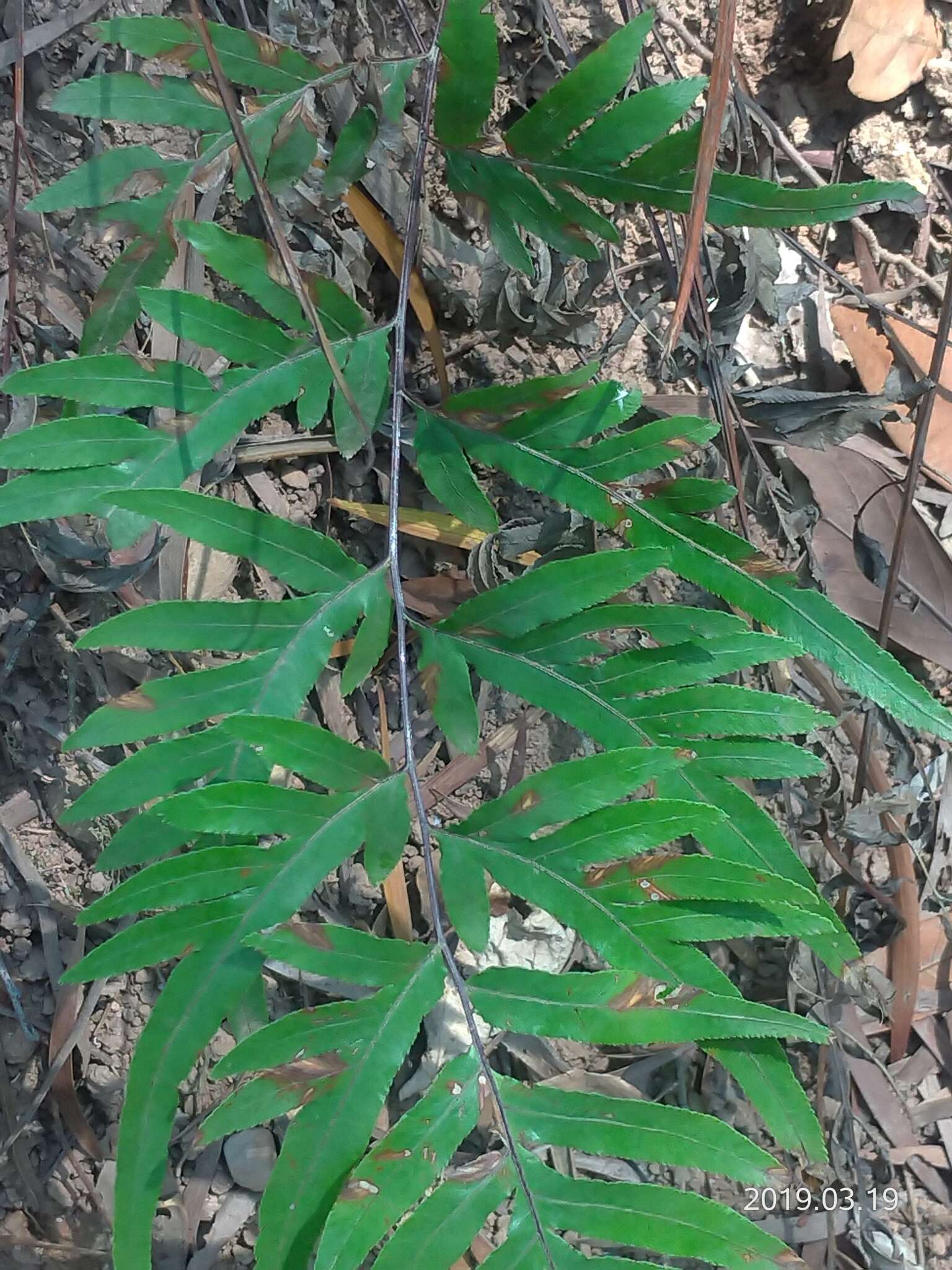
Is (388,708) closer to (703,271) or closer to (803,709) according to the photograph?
(803,709)

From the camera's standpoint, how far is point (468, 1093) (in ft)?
2.50

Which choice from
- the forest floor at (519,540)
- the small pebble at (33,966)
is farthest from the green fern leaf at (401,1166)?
the small pebble at (33,966)

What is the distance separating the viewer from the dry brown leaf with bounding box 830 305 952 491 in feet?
4.54

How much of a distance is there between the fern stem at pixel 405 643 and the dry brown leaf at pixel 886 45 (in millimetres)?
737

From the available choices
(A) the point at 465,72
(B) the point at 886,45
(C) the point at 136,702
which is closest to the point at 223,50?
(A) the point at 465,72

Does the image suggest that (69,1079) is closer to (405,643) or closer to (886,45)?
(405,643)

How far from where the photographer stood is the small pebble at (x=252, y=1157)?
1231 millimetres

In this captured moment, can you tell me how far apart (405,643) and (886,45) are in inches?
48.3

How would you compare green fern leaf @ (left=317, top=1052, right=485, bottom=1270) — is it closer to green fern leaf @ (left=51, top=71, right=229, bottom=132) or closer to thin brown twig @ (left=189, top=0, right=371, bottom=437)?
thin brown twig @ (left=189, top=0, right=371, bottom=437)

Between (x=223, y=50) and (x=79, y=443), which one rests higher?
(x=223, y=50)

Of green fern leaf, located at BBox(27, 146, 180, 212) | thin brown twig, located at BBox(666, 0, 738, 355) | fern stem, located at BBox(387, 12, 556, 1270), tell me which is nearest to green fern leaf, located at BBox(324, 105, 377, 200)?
fern stem, located at BBox(387, 12, 556, 1270)

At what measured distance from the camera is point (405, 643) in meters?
0.96

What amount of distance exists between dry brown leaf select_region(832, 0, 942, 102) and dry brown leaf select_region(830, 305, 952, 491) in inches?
13.0

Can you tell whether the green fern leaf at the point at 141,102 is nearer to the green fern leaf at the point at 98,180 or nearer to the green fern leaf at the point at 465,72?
the green fern leaf at the point at 98,180
